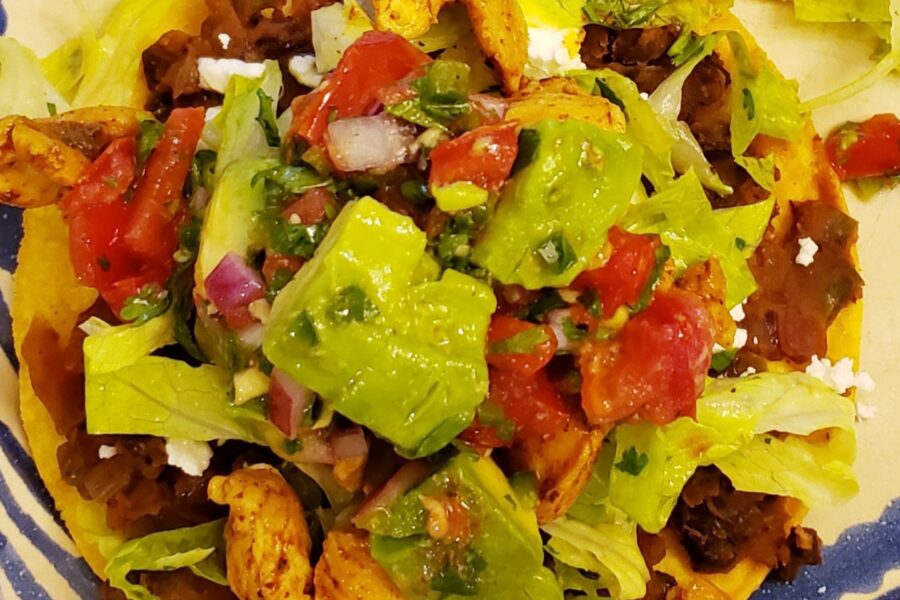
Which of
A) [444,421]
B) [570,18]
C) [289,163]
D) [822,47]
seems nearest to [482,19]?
[570,18]

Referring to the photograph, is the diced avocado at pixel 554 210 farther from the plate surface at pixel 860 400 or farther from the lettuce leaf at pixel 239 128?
the plate surface at pixel 860 400

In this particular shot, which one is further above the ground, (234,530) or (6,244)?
(6,244)

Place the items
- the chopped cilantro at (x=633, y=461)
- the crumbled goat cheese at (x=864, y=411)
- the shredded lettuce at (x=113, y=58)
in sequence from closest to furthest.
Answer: the chopped cilantro at (x=633, y=461), the shredded lettuce at (x=113, y=58), the crumbled goat cheese at (x=864, y=411)

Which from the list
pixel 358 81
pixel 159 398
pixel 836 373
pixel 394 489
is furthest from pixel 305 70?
pixel 836 373

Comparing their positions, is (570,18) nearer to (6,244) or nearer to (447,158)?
(447,158)

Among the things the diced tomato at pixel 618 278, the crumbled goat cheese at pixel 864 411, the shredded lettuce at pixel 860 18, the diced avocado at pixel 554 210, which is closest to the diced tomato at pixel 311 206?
the diced avocado at pixel 554 210

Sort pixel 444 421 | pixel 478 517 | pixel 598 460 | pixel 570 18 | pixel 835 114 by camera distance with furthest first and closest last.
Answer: pixel 835 114
pixel 570 18
pixel 598 460
pixel 478 517
pixel 444 421

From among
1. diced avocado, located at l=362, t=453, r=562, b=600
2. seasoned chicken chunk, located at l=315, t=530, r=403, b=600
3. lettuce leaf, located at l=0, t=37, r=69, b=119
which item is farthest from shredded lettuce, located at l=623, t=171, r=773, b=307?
lettuce leaf, located at l=0, t=37, r=69, b=119
